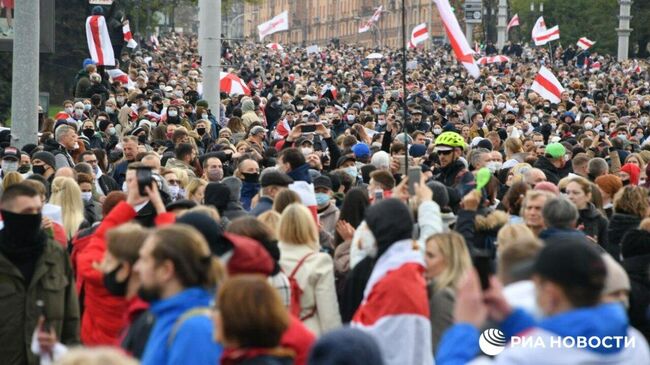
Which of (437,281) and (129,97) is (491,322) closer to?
(437,281)

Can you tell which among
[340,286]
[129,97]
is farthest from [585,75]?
[340,286]

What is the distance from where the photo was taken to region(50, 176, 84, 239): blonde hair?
10484 millimetres

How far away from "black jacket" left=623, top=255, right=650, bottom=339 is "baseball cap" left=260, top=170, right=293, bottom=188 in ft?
8.56

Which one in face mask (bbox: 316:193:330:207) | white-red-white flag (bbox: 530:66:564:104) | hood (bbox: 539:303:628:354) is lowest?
face mask (bbox: 316:193:330:207)

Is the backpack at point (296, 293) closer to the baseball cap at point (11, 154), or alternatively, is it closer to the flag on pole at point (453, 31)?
the baseball cap at point (11, 154)

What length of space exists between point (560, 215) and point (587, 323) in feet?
14.0

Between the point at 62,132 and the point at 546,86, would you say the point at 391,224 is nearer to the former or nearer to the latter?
the point at 62,132

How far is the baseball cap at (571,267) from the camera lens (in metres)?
5.03

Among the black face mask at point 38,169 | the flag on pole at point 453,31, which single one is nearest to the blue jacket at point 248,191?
the black face mask at point 38,169

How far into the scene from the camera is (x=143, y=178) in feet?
28.6

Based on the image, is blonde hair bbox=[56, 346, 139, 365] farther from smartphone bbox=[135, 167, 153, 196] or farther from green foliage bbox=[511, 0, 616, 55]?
green foliage bbox=[511, 0, 616, 55]

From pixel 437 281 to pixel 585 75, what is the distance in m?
50.2

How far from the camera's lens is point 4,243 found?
808 cm

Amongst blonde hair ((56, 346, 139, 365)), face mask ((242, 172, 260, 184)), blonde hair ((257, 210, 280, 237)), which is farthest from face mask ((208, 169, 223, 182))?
blonde hair ((56, 346, 139, 365))
